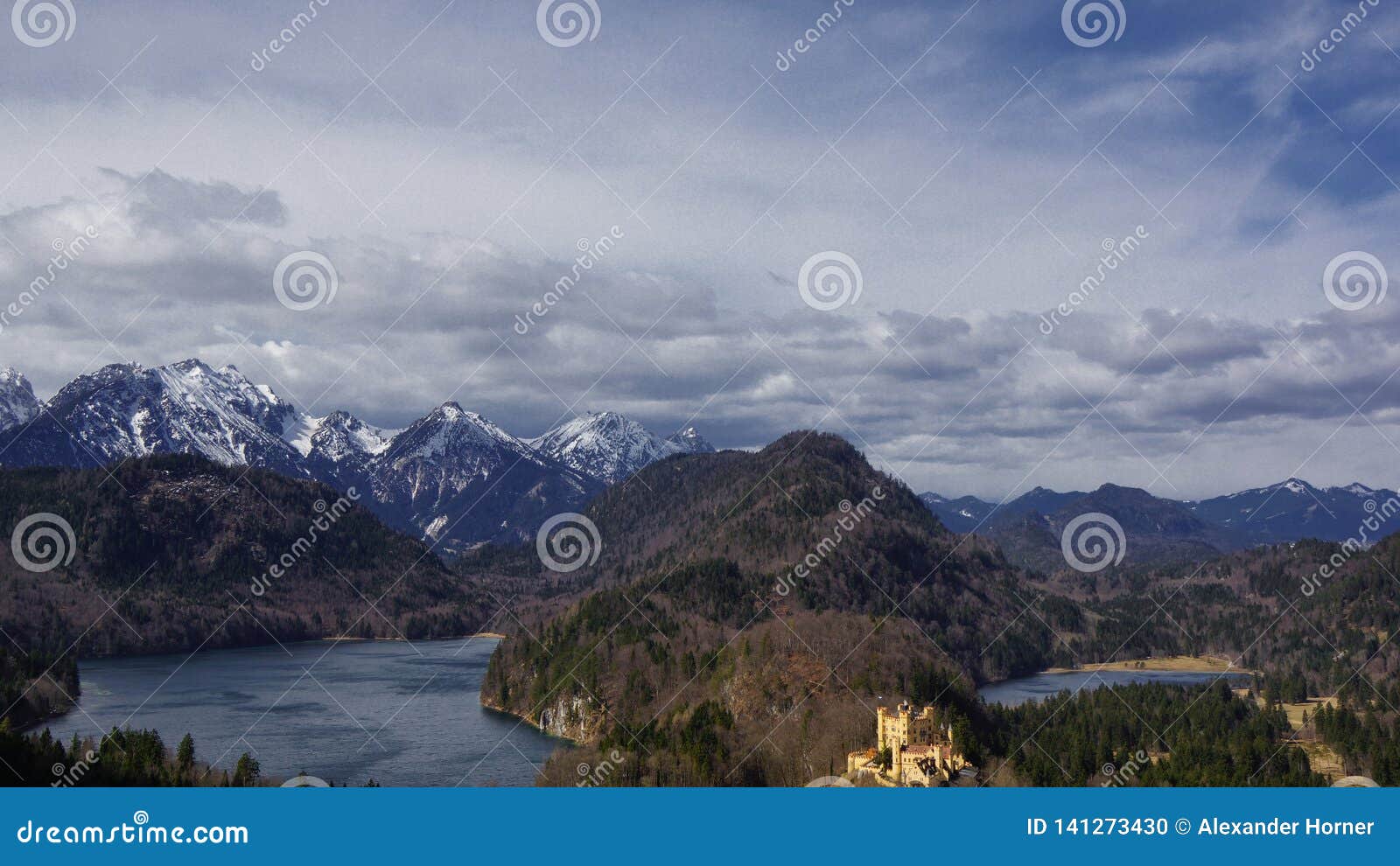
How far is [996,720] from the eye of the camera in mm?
160125

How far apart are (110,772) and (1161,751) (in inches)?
5481

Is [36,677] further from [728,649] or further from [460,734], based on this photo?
[728,649]

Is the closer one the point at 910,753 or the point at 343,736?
the point at 910,753

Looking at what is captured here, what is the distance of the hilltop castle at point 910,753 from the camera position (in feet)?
349

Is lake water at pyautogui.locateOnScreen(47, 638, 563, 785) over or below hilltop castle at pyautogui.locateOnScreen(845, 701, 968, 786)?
below

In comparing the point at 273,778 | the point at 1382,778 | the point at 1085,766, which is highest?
the point at 1382,778

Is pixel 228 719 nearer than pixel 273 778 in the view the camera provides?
No

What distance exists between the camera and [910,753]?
110 metres

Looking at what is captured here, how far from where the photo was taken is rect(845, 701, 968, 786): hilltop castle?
10638 centimetres

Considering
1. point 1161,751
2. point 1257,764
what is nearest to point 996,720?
point 1161,751

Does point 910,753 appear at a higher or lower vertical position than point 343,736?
higher

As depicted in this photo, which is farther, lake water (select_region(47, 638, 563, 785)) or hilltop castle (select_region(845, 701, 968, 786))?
lake water (select_region(47, 638, 563, 785))

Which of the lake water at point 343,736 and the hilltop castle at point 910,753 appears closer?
the hilltop castle at point 910,753

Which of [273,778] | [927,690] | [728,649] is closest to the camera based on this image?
[273,778]
